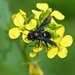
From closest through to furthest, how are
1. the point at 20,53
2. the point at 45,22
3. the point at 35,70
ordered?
the point at 35,70 → the point at 45,22 → the point at 20,53

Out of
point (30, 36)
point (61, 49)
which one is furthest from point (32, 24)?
point (61, 49)

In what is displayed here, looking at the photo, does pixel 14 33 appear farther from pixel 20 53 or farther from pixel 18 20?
pixel 20 53

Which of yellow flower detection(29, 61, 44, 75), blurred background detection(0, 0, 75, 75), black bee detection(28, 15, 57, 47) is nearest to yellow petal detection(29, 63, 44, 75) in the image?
yellow flower detection(29, 61, 44, 75)

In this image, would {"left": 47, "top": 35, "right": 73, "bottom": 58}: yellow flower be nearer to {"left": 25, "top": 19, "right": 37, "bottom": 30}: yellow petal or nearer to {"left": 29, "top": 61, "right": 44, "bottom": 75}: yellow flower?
{"left": 25, "top": 19, "right": 37, "bottom": 30}: yellow petal

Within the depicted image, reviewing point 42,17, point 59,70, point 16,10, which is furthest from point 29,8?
point 42,17

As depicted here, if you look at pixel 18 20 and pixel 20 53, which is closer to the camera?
pixel 18 20

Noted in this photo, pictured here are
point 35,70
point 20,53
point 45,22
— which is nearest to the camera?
point 35,70

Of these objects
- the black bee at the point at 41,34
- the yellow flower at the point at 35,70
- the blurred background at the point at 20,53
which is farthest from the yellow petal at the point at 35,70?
the blurred background at the point at 20,53

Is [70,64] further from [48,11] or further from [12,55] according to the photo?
[48,11]

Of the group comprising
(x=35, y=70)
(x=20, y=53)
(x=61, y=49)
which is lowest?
(x=20, y=53)
